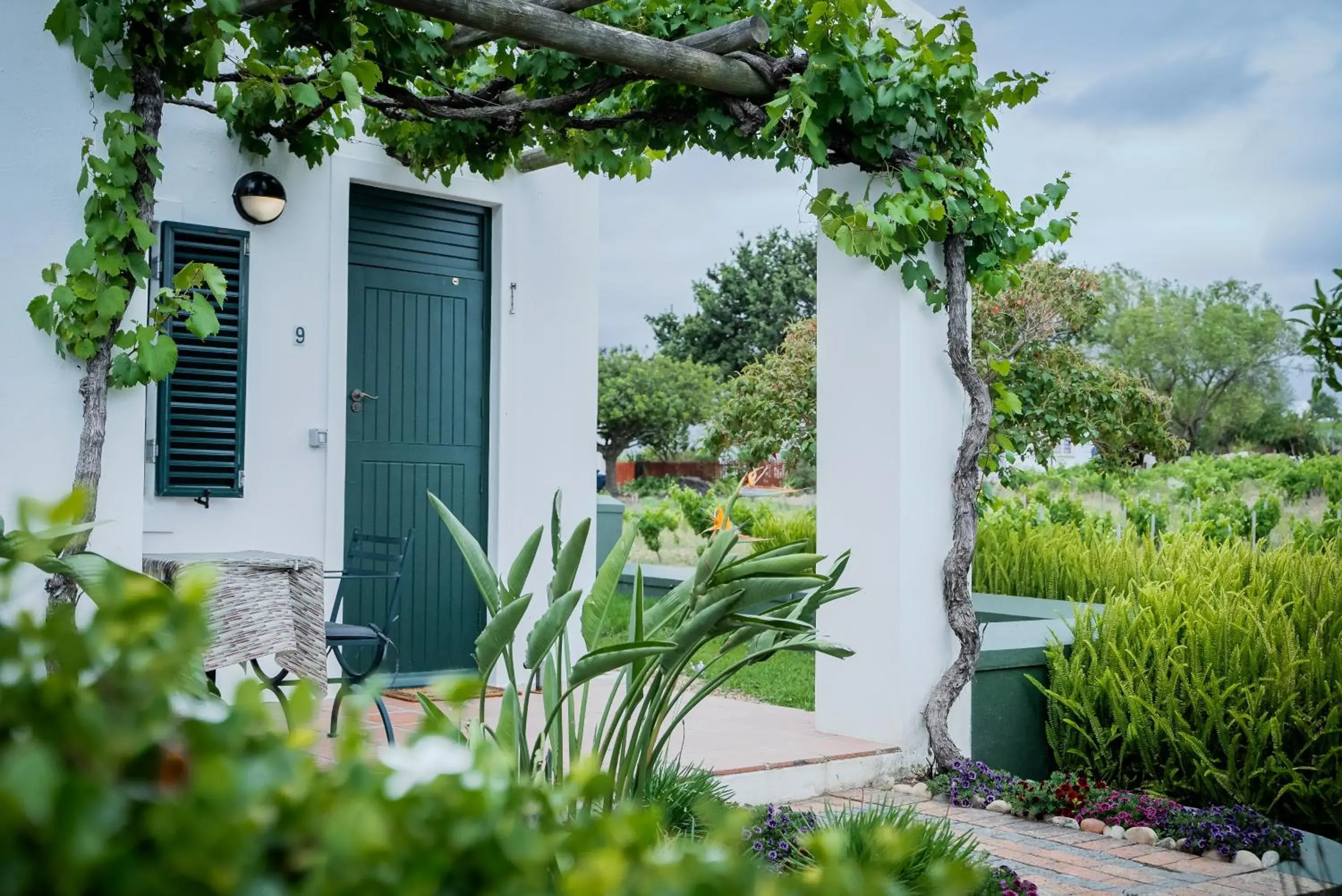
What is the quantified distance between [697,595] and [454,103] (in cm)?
316

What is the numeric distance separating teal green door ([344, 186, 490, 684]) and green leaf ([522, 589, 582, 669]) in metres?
3.58

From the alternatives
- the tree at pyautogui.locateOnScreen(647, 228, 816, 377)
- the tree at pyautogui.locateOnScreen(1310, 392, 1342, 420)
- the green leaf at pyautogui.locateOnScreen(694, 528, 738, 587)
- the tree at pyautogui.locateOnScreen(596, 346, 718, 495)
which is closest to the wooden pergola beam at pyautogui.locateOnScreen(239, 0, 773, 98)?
the green leaf at pyautogui.locateOnScreen(694, 528, 738, 587)

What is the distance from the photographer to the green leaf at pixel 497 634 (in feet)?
7.02

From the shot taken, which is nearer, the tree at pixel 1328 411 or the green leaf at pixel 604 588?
the green leaf at pixel 604 588

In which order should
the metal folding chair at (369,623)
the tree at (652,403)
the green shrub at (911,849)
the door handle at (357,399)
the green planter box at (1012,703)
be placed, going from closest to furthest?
the green shrub at (911,849) < the metal folding chair at (369,623) < the green planter box at (1012,703) < the door handle at (357,399) < the tree at (652,403)

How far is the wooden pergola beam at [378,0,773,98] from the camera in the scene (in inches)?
142

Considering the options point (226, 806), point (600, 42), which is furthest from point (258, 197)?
point (226, 806)

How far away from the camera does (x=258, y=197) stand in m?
5.02

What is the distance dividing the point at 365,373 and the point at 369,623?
1.19 m

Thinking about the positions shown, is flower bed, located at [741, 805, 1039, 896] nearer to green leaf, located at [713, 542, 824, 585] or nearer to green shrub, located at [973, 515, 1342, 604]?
green leaf, located at [713, 542, 824, 585]

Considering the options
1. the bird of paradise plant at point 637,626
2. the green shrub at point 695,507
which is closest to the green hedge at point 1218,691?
the bird of paradise plant at point 637,626

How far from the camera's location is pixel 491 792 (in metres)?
0.67

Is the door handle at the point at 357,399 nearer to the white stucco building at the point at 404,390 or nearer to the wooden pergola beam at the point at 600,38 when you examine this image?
the white stucco building at the point at 404,390

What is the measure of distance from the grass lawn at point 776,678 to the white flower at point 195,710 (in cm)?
461
